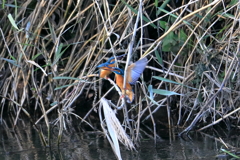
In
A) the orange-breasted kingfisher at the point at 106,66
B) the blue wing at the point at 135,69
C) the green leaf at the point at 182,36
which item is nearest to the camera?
the blue wing at the point at 135,69

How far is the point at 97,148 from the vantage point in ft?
8.69

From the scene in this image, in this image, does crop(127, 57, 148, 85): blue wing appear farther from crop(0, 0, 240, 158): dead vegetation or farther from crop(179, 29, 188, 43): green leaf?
crop(179, 29, 188, 43): green leaf

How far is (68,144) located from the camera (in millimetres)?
A: 2777

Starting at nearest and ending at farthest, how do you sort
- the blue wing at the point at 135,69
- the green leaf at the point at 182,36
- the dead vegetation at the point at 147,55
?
the blue wing at the point at 135,69
the dead vegetation at the point at 147,55
the green leaf at the point at 182,36

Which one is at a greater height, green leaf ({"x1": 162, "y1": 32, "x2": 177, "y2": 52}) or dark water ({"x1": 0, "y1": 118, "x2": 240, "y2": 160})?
green leaf ({"x1": 162, "y1": 32, "x2": 177, "y2": 52})

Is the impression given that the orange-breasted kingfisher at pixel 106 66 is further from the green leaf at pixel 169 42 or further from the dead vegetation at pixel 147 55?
the green leaf at pixel 169 42

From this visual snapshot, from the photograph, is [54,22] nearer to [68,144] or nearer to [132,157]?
[68,144]

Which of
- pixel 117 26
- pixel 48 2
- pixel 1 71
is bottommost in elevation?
pixel 1 71

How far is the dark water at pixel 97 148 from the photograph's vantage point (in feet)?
7.97

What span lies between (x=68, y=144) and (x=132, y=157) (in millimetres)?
566

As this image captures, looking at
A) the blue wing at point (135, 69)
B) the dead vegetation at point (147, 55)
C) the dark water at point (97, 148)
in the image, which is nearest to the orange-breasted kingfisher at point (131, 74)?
the blue wing at point (135, 69)

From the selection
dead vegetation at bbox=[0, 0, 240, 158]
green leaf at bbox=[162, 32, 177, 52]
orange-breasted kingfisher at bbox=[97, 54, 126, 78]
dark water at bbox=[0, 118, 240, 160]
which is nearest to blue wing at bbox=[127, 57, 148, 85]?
orange-breasted kingfisher at bbox=[97, 54, 126, 78]

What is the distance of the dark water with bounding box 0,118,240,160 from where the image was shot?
2.43 meters

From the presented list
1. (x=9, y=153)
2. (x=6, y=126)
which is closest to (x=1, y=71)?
(x=6, y=126)
